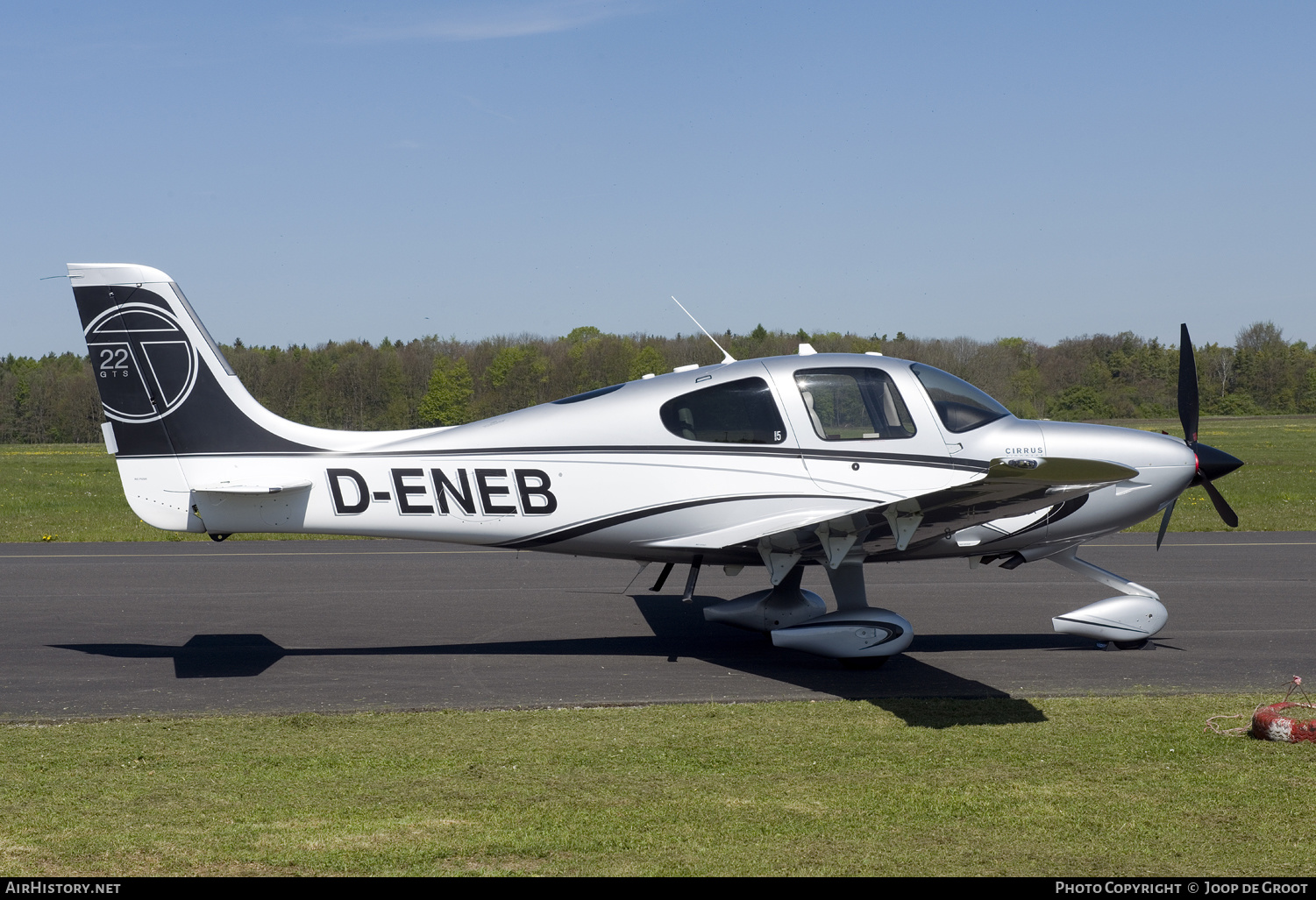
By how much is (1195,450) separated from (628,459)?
4952 millimetres

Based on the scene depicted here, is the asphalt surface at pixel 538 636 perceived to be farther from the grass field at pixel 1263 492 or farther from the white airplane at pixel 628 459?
the grass field at pixel 1263 492

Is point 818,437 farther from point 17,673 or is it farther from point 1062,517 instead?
point 17,673

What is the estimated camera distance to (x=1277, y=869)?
462cm

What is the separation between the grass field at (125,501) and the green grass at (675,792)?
47.1 ft

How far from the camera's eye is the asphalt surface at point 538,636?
8391 mm

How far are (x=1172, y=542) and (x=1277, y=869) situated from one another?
579 inches

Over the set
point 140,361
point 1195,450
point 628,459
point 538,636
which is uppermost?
point 140,361

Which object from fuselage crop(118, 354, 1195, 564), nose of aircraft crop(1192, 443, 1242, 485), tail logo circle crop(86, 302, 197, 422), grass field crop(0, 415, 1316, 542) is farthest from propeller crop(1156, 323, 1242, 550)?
grass field crop(0, 415, 1316, 542)

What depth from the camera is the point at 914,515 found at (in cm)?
789

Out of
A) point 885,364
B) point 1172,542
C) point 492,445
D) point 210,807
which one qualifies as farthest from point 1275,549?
point 210,807

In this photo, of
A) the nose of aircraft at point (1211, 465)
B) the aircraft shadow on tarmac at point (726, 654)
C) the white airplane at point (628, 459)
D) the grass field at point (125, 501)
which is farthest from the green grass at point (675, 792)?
the grass field at point (125, 501)

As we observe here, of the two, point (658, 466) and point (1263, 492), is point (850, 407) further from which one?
point (1263, 492)

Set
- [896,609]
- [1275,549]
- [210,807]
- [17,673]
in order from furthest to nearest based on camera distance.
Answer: [1275,549] → [896,609] → [17,673] → [210,807]

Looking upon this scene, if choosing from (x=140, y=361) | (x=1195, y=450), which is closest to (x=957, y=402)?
(x=1195, y=450)
